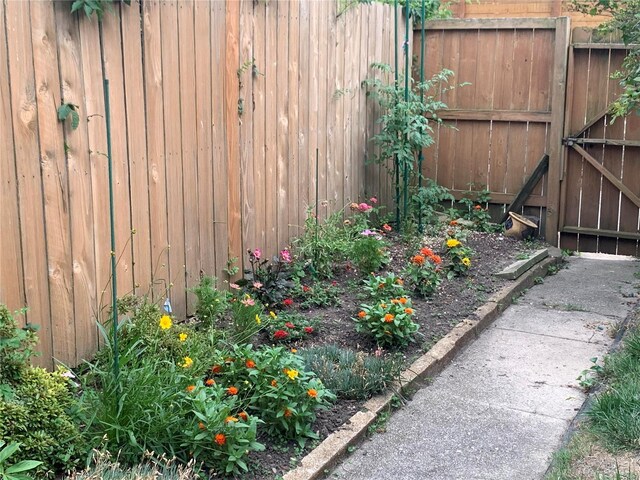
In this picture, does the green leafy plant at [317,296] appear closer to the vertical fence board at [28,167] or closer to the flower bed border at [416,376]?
the flower bed border at [416,376]

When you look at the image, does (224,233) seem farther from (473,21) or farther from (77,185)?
(473,21)

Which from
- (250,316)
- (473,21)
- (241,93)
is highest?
(473,21)

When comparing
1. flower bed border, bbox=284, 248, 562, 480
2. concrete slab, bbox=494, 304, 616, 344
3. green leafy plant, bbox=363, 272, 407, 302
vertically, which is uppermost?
green leafy plant, bbox=363, 272, 407, 302

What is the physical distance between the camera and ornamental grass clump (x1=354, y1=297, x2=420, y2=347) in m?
4.92

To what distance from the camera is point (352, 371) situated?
4.36m

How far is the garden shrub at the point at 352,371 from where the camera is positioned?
4.29 m

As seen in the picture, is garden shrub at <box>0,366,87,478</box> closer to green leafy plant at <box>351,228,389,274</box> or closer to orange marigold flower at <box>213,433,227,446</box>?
orange marigold flower at <box>213,433,227,446</box>

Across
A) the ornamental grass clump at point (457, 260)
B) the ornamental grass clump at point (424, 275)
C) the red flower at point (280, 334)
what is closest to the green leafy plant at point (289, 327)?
the red flower at point (280, 334)

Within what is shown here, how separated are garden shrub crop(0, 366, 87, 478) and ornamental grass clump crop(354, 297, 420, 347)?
2.14m

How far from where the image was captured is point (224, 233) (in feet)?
17.9

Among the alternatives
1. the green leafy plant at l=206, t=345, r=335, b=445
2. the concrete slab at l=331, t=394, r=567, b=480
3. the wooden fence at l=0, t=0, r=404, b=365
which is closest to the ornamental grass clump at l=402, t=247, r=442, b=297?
the wooden fence at l=0, t=0, r=404, b=365

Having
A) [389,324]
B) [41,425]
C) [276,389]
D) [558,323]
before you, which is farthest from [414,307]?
[41,425]

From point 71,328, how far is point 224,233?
1621mm

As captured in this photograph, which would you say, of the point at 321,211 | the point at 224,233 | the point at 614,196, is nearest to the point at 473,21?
the point at 614,196
